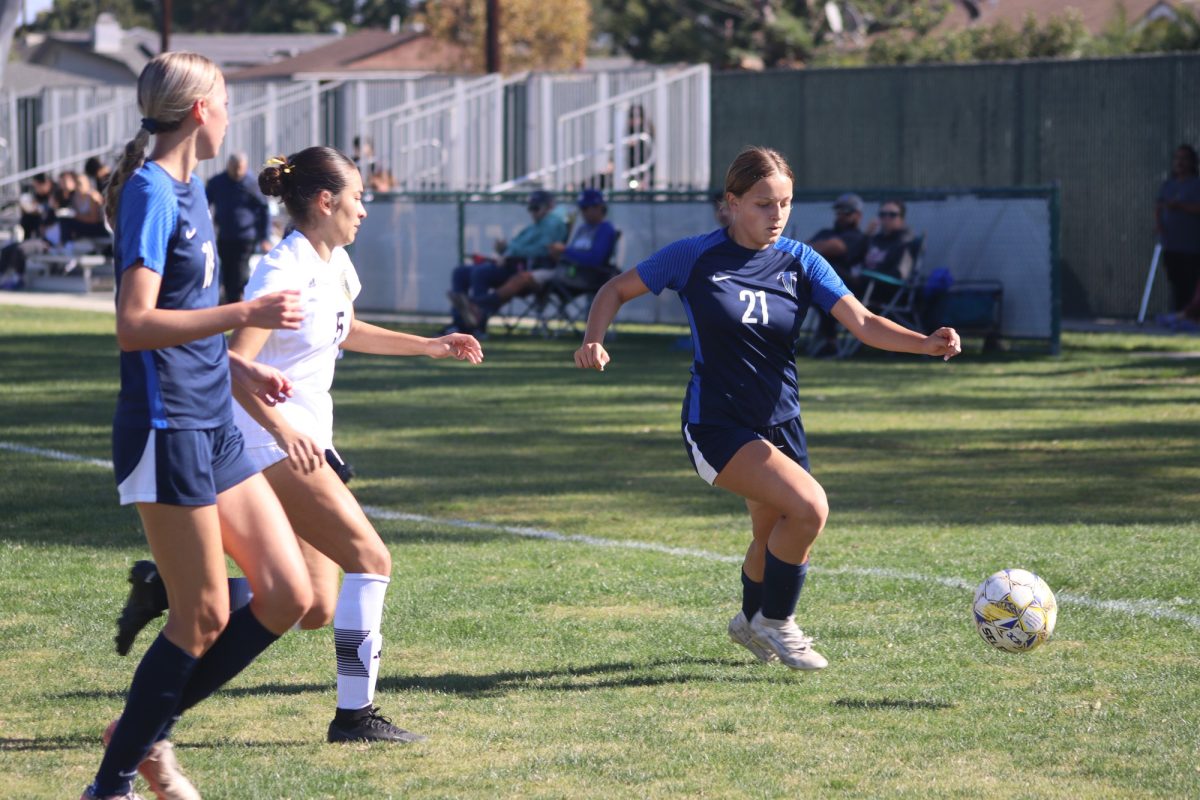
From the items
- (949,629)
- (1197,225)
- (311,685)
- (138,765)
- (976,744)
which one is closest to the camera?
(138,765)

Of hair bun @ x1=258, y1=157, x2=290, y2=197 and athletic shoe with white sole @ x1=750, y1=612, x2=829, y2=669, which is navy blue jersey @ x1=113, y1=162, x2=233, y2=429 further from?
athletic shoe with white sole @ x1=750, y1=612, x2=829, y2=669

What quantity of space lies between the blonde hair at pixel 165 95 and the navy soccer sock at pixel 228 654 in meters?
1.13


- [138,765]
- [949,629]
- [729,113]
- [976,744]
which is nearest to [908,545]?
[949,629]

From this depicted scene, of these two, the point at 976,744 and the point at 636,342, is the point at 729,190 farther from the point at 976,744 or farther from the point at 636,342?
the point at 636,342

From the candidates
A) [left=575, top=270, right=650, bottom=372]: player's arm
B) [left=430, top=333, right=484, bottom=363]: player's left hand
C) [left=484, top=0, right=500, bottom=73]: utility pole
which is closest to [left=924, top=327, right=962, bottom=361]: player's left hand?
[left=575, top=270, right=650, bottom=372]: player's arm

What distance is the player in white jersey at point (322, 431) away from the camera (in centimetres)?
505

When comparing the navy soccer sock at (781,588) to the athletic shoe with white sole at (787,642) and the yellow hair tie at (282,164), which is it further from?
the yellow hair tie at (282,164)

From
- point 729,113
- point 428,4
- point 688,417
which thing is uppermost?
point 428,4

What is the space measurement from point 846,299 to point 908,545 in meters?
2.49

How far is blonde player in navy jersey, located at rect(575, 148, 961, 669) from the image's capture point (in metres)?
6.06

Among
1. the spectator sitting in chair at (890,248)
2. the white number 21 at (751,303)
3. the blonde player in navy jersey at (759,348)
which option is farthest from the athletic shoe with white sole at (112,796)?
the spectator sitting in chair at (890,248)

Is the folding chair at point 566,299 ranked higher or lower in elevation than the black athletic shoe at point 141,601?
higher

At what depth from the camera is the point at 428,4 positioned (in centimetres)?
6481

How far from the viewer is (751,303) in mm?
6141
